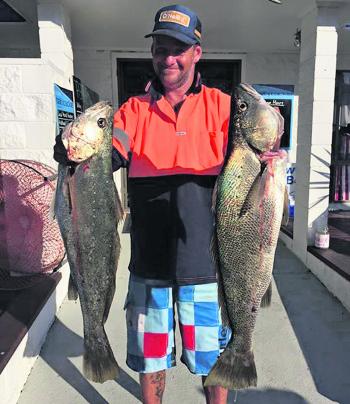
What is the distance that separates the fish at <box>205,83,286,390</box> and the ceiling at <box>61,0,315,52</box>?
365 centimetres

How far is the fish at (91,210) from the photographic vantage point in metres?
1.64

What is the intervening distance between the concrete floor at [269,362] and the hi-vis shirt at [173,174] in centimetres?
116

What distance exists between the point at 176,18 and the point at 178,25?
0.15 ft

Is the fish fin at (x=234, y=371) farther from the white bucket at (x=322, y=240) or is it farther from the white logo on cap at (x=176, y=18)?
the white bucket at (x=322, y=240)

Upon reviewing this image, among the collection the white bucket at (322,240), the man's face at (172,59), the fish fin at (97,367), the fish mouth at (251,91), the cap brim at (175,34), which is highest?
the cap brim at (175,34)

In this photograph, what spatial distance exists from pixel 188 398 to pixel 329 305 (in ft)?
6.49

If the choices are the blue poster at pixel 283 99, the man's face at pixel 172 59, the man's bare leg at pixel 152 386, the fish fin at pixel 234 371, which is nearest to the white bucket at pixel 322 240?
the blue poster at pixel 283 99

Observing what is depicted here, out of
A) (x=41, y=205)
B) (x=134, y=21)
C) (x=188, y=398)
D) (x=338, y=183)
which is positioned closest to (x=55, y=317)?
(x=41, y=205)

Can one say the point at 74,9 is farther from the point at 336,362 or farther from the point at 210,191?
the point at 336,362

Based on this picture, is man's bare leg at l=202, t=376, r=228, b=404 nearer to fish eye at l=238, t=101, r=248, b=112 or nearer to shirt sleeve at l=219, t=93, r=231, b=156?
shirt sleeve at l=219, t=93, r=231, b=156

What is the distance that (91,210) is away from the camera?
5.54 feet

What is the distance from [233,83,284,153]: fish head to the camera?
1.53 metres

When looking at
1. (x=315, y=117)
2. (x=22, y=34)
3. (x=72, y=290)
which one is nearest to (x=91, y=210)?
(x=72, y=290)

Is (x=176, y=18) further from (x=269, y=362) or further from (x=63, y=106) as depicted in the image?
(x=63, y=106)
